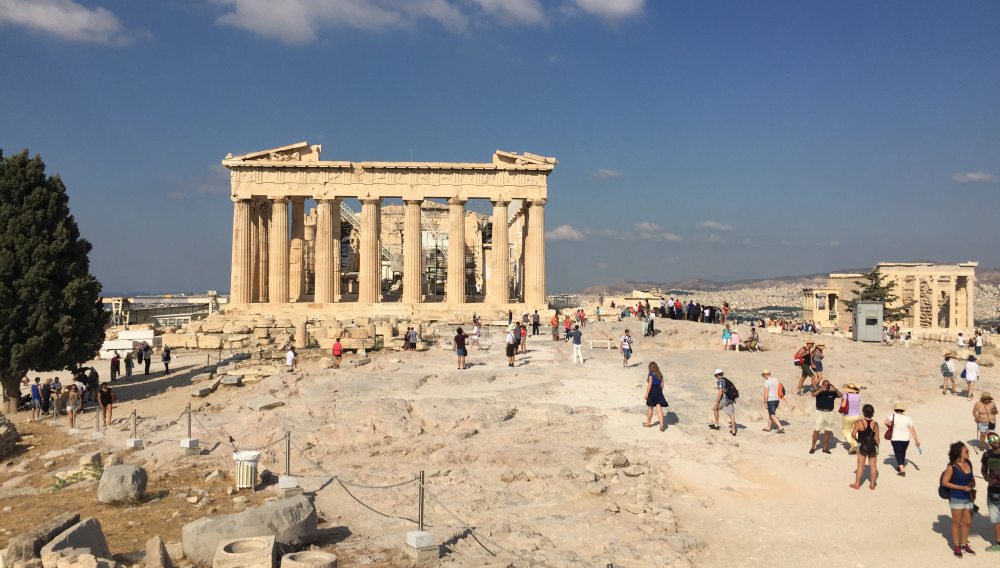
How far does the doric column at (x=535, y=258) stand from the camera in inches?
1645

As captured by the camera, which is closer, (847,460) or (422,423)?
(847,460)

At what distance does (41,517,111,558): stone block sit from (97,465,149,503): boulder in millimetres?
3277

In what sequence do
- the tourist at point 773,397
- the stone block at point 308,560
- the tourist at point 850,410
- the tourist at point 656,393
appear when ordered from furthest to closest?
the tourist at point 773,397
the tourist at point 656,393
the tourist at point 850,410
the stone block at point 308,560

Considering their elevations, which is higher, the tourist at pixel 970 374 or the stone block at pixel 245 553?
the tourist at pixel 970 374

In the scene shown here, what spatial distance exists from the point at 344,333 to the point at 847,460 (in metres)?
20.0

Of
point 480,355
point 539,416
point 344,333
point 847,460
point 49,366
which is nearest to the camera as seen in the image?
point 847,460

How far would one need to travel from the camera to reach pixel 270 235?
137 ft

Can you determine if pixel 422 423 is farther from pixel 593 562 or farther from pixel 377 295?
pixel 377 295

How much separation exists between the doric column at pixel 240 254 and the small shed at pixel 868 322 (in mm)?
31185

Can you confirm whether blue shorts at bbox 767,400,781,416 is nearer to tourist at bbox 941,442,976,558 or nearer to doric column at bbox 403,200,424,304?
tourist at bbox 941,442,976,558

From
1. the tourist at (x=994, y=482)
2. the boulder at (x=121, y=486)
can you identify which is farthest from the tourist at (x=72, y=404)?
the tourist at (x=994, y=482)

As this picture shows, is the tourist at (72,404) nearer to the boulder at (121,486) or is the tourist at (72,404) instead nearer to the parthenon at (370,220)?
the boulder at (121,486)

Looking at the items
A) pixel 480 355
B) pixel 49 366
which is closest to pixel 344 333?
pixel 480 355

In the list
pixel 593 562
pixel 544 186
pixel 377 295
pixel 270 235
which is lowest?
pixel 593 562
